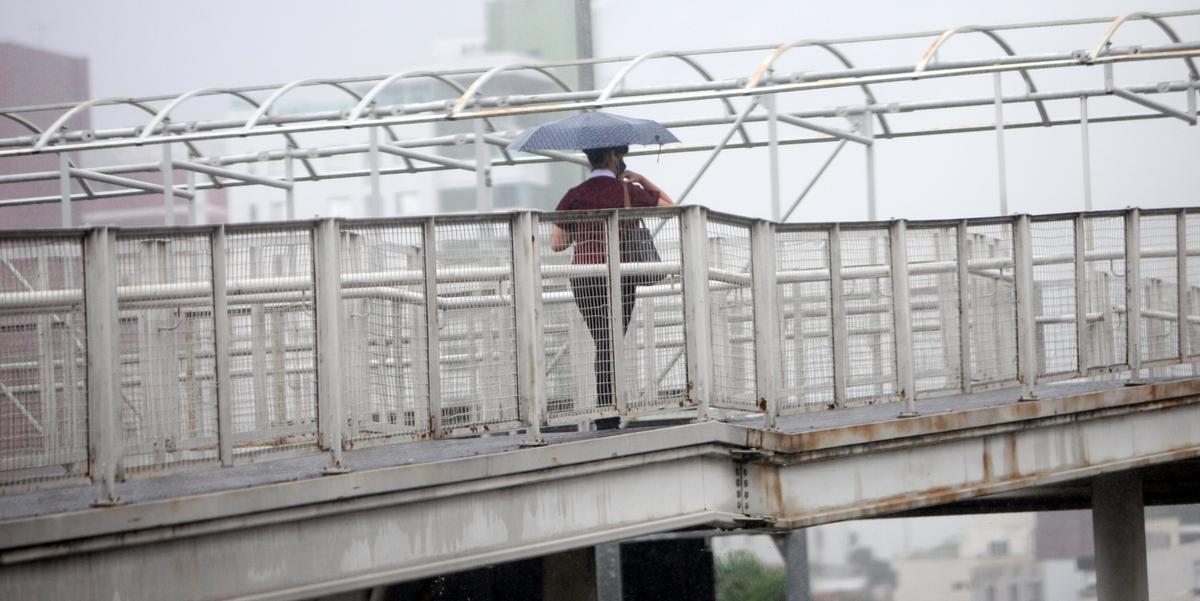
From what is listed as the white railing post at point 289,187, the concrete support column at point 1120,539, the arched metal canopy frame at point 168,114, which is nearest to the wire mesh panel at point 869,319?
the concrete support column at point 1120,539

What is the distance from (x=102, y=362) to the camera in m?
5.92

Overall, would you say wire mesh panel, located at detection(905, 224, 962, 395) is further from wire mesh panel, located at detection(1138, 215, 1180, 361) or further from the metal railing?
wire mesh panel, located at detection(1138, 215, 1180, 361)

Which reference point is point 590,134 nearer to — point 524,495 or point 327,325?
point 524,495

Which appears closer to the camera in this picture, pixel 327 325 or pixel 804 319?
pixel 327 325

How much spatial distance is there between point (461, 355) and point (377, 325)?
55 cm

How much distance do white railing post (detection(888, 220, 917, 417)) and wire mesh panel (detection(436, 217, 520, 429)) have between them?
2890 millimetres

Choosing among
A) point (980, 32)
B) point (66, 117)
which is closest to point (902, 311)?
point (980, 32)

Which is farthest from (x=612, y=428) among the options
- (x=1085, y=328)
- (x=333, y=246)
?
(x=1085, y=328)

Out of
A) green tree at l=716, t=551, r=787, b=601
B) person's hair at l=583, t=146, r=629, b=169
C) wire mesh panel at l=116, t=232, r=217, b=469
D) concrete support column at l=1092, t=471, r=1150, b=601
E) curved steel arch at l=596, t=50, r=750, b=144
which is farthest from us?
green tree at l=716, t=551, r=787, b=601

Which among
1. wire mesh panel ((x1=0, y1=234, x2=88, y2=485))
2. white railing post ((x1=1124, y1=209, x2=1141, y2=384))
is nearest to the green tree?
white railing post ((x1=1124, y1=209, x2=1141, y2=384))

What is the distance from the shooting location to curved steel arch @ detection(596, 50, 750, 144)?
12.3m

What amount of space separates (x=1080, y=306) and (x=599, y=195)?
365 cm

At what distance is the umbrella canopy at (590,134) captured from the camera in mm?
9945

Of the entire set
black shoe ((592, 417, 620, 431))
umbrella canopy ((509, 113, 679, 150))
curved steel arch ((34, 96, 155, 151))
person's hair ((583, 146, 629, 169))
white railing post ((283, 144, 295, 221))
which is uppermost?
curved steel arch ((34, 96, 155, 151))
